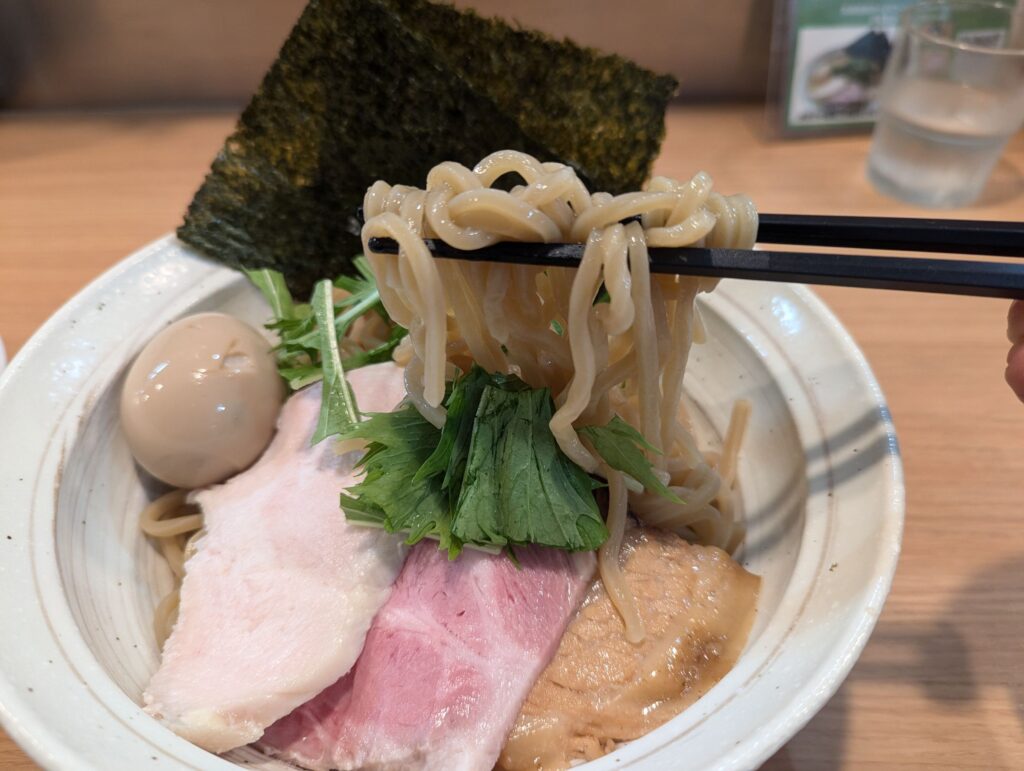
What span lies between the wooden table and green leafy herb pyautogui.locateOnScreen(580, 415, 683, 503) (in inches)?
22.4

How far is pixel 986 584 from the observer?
5.18 feet

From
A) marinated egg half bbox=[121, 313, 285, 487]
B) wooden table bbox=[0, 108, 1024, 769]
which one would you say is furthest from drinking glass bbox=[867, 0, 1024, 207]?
marinated egg half bbox=[121, 313, 285, 487]

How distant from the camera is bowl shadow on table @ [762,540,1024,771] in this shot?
1.35 m

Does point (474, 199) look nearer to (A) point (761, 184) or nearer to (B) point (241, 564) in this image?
(B) point (241, 564)

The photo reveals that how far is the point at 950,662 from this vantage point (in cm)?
146

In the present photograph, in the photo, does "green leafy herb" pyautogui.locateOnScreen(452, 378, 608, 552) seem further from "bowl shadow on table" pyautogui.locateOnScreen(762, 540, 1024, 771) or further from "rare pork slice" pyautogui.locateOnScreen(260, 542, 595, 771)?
"bowl shadow on table" pyautogui.locateOnScreen(762, 540, 1024, 771)

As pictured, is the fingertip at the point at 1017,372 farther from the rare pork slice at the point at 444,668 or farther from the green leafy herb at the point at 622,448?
the rare pork slice at the point at 444,668

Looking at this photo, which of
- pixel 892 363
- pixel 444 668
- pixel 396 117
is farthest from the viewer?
pixel 892 363

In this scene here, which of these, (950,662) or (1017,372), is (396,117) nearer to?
(1017,372)

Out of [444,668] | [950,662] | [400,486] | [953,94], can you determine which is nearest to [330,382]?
[400,486]

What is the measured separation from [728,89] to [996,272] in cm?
241

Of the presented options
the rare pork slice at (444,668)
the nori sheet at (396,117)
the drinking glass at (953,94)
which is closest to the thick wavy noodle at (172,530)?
the rare pork slice at (444,668)

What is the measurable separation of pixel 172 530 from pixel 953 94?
2726 mm

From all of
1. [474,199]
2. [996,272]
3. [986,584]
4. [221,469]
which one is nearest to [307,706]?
[221,469]
